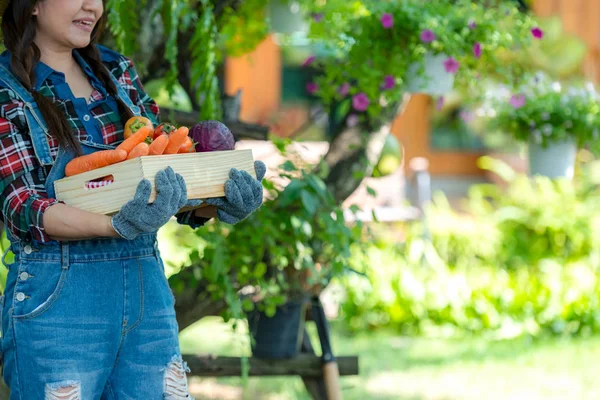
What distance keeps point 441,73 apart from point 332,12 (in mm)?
462

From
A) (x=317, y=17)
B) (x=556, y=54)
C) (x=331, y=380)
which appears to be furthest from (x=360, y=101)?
(x=556, y=54)

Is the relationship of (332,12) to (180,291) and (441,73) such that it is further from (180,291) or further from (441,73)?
(180,291)

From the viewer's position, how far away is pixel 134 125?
5.76 feet

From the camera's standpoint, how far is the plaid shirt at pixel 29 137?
1.70 m

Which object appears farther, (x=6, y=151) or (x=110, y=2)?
(x=110, y=2)

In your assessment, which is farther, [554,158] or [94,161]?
[554,158]

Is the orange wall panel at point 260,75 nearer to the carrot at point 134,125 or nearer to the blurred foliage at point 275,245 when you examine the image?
the blurred foliage at point 275,245

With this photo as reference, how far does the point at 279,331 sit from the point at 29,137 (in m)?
1.68

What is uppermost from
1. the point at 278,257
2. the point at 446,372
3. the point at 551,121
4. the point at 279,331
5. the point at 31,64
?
the point at 31,64

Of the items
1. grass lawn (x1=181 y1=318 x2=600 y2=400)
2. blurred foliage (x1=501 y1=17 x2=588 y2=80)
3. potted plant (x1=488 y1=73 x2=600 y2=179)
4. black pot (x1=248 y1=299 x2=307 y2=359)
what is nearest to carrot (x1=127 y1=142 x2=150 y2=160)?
black pot (x1=248 y1=299 x2=307 y2=359)

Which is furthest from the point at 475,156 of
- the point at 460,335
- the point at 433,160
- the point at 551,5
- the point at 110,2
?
the point at 110,2

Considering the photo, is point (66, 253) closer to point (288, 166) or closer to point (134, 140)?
point (134, 140)

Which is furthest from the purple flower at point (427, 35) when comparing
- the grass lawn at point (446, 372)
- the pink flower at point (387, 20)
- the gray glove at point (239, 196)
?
the gray glove at point (239, 196)

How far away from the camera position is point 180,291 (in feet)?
10.1
